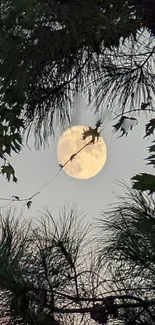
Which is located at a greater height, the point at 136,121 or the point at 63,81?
the point at 63,81

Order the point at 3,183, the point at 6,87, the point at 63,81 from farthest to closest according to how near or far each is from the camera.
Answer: the point at 3,183, the point at 63,81, the point at 6,87

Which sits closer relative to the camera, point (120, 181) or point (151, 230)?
point (151, 230)

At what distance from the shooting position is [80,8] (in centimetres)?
147

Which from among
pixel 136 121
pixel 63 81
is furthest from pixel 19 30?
pixel 136 121

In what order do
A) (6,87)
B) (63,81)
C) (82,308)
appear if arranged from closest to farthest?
(82,308), (6,87), (63,81)

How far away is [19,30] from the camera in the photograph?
4.75 feet

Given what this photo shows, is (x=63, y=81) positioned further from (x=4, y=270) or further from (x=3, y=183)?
(x=4, y=270)

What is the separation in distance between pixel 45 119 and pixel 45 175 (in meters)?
0.18

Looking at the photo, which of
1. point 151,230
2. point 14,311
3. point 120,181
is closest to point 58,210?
point 120,181

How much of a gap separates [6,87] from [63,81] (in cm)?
19

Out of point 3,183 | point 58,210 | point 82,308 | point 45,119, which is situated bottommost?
point 82,308

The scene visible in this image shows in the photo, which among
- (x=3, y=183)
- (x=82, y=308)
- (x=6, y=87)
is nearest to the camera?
(x=82, y=308)

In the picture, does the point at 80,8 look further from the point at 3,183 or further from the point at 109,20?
the point at 3,183

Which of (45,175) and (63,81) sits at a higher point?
(63,81)
